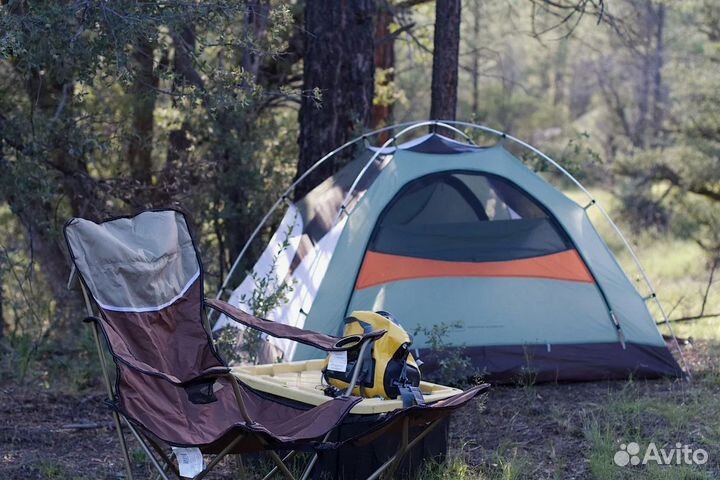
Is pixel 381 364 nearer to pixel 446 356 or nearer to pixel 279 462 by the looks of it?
pixel 279 462

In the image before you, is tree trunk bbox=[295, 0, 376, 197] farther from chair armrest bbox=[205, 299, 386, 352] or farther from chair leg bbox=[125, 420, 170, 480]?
chair leg bbox=[125, 420, 170, 480]

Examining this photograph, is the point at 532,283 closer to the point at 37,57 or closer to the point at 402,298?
the point at 402,298

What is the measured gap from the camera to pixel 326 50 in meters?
6.60

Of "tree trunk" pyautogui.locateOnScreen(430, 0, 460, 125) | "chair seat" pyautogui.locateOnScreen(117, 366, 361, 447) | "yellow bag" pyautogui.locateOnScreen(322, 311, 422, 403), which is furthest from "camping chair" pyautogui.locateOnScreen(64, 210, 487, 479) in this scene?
"tree trunk" pyautogui.locateOnScreen(430, 0, 460, 125)

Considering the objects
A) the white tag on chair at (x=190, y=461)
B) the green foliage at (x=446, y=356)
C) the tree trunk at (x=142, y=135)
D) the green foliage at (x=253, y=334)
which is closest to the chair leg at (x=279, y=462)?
the white tag on chair at (x=190, y=461)

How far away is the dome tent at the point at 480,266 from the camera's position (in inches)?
202

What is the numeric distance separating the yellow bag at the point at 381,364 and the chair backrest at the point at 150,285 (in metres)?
0.55

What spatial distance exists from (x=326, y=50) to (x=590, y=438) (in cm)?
351

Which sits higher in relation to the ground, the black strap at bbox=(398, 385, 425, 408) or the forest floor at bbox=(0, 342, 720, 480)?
the black strap at bbox=(398, 385, 425, 408)

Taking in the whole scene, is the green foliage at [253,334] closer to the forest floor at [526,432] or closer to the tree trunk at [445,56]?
the forest floor at [526,432]

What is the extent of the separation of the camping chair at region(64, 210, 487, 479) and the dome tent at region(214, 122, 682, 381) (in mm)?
1234

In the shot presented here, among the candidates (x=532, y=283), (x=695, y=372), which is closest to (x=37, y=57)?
(x=532, y=283)

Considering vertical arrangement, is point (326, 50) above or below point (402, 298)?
above

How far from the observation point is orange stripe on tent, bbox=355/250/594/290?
202 inches
